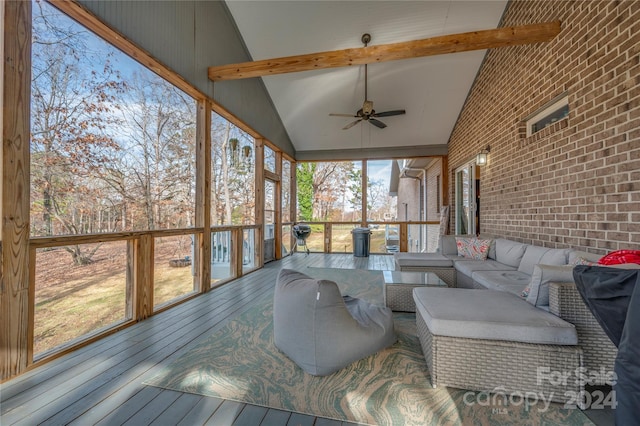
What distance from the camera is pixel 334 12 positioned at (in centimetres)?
425

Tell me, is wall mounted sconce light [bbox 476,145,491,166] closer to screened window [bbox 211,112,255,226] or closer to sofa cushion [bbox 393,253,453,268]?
sofa cushion [bbox 393,253,453,268]

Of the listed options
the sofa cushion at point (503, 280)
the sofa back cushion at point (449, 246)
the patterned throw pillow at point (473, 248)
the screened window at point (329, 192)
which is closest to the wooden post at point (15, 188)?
the sofa cushion at point (503, 280)

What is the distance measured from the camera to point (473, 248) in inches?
159

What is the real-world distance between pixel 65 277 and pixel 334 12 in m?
4.91

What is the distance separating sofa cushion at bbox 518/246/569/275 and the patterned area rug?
4.90 feet

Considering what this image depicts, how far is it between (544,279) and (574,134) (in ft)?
6.09

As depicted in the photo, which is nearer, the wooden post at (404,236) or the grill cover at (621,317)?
the grill cover at (621,317)

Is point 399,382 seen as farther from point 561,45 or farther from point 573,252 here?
point 561,45

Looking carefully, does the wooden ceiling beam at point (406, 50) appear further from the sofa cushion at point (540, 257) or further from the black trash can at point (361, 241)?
the black trash can at point (361, 241)

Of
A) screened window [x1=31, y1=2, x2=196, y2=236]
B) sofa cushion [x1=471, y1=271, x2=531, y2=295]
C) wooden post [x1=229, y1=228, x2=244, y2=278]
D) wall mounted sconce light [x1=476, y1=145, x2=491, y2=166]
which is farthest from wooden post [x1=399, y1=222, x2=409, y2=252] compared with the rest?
screened window [x1=31, y1=2, x2=196, y2=236]

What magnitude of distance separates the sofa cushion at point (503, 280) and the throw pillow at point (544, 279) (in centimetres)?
43

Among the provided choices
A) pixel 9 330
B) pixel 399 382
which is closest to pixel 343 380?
pixel 399 382

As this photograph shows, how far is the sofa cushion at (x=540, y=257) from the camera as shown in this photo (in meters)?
2.52

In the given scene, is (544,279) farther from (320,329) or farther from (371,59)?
(371,59)
